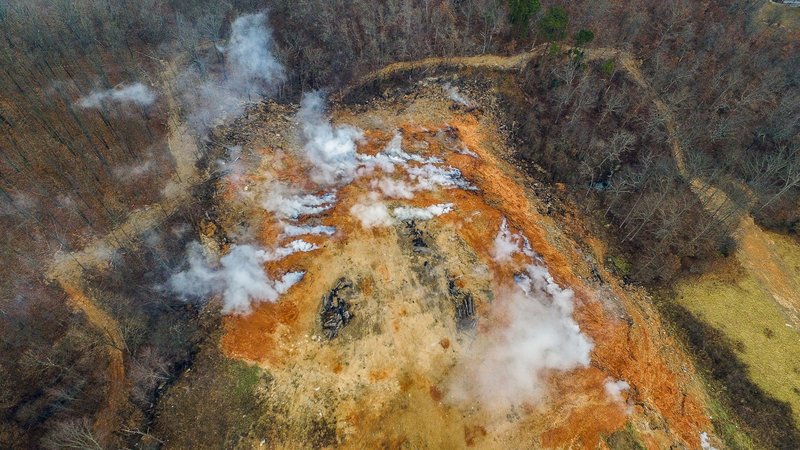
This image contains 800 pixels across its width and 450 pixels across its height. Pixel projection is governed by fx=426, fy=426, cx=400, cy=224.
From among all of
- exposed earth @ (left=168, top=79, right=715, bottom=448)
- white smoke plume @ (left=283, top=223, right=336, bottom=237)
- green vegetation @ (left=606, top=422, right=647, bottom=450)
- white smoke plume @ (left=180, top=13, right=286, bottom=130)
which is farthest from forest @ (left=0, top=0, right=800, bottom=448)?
green vegetation @ (left=606, top=422, right=647, bottom=450)

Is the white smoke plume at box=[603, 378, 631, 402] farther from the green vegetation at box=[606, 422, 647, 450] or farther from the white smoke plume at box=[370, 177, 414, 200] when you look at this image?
the white smoke plume at box=[370, 177, 414, 200]

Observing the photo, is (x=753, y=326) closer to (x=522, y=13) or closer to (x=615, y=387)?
(x=615, y=387)

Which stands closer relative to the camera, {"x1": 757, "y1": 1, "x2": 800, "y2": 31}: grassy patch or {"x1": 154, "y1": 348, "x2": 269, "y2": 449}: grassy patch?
{"x1": 154, "y1": 348, "x2": 269, "y2": 449}: grassy patch

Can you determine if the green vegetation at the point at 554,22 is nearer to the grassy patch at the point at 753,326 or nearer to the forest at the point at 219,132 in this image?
the forest at the point at 219,132

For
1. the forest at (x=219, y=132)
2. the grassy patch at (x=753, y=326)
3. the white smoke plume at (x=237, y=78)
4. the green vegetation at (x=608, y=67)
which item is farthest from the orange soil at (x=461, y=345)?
the green vegetation at (x=608, y=67)

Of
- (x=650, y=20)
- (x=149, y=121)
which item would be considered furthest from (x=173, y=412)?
(x=650, y=20)
